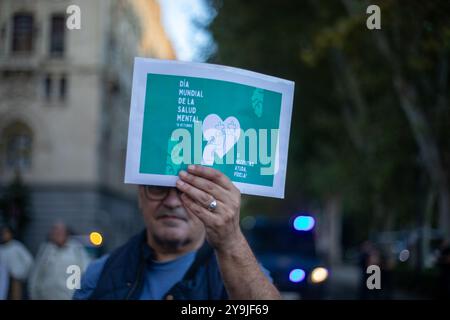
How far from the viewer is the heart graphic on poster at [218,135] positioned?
241 cm

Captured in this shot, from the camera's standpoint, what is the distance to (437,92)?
592 inches

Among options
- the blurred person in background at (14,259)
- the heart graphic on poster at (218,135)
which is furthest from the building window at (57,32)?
the heart graphic on poster at (218,135)

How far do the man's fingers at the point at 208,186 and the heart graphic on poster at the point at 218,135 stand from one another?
153 mm

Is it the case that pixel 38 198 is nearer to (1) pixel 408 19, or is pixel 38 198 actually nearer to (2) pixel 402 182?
(2) pixel 402 182

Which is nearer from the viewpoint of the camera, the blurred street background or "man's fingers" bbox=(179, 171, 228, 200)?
"man's fingers" bbox=(179, 171, 228, 200)

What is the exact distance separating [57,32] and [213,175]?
12542 mm

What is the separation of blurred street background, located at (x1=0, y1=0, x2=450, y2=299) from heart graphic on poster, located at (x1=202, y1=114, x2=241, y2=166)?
690cm

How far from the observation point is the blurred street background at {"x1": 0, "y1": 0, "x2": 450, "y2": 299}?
1260 cm

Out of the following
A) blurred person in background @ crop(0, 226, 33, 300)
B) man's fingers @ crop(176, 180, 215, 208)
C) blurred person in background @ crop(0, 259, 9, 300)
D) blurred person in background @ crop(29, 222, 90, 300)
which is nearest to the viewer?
man's fingers @ crop(176, 180, 215, 208)

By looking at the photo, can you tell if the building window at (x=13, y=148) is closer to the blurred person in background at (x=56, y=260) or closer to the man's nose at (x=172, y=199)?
the blurred person in background at (x=56, y=260)

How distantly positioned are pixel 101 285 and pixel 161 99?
3.18 feet

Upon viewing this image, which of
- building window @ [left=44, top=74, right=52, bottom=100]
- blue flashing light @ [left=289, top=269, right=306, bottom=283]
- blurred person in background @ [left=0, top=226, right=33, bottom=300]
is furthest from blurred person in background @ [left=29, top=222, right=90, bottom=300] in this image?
building window @ [left=44, top=74, right=52, bottom=100]

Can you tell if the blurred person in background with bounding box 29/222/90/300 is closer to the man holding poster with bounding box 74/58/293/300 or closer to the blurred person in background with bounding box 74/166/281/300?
the blurred person in background with bounding box 74/166/281/300

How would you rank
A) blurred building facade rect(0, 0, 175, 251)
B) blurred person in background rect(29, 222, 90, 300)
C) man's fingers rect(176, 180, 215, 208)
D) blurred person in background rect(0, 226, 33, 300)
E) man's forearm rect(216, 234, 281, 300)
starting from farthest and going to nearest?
blurred building facade rect(0, 0, 175, 251) < blurred person in background rect(0, 226, 33, 300) < blurred person in background rect(29, 222, 90, 300) < man's forearm rect(216, 234, 281, 300) < man's fingers rect(176, 180, 215, 208)
